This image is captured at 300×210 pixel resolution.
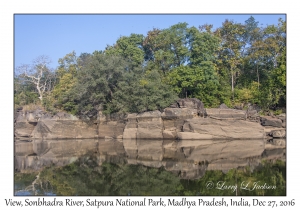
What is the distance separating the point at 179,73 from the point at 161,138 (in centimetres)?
631

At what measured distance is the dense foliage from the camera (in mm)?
28234

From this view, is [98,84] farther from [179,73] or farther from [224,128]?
[224,128]

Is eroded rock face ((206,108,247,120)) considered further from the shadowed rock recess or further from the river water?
the river water

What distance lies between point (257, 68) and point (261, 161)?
1765cm

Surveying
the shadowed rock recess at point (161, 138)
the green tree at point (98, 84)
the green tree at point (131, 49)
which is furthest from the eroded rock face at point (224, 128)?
the green tree at point (131, 49)

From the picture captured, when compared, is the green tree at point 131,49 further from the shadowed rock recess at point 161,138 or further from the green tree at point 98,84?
the shadowed rock recess at point 161,138

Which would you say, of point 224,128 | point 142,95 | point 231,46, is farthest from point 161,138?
point 231,46

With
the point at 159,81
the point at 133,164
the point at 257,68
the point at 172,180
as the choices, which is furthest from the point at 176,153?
the point at 257,68

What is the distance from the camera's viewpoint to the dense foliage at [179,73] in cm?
2823

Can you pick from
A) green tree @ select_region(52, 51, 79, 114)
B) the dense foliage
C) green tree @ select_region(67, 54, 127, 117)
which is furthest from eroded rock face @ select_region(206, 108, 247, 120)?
Answer: green tree @ select_region(52, 51, 79, 114)

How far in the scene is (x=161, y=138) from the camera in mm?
26797

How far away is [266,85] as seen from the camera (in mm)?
29750

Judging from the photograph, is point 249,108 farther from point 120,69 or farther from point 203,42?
point 120,69

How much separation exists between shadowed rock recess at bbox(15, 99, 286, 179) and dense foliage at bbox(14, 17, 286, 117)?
1.49 m
